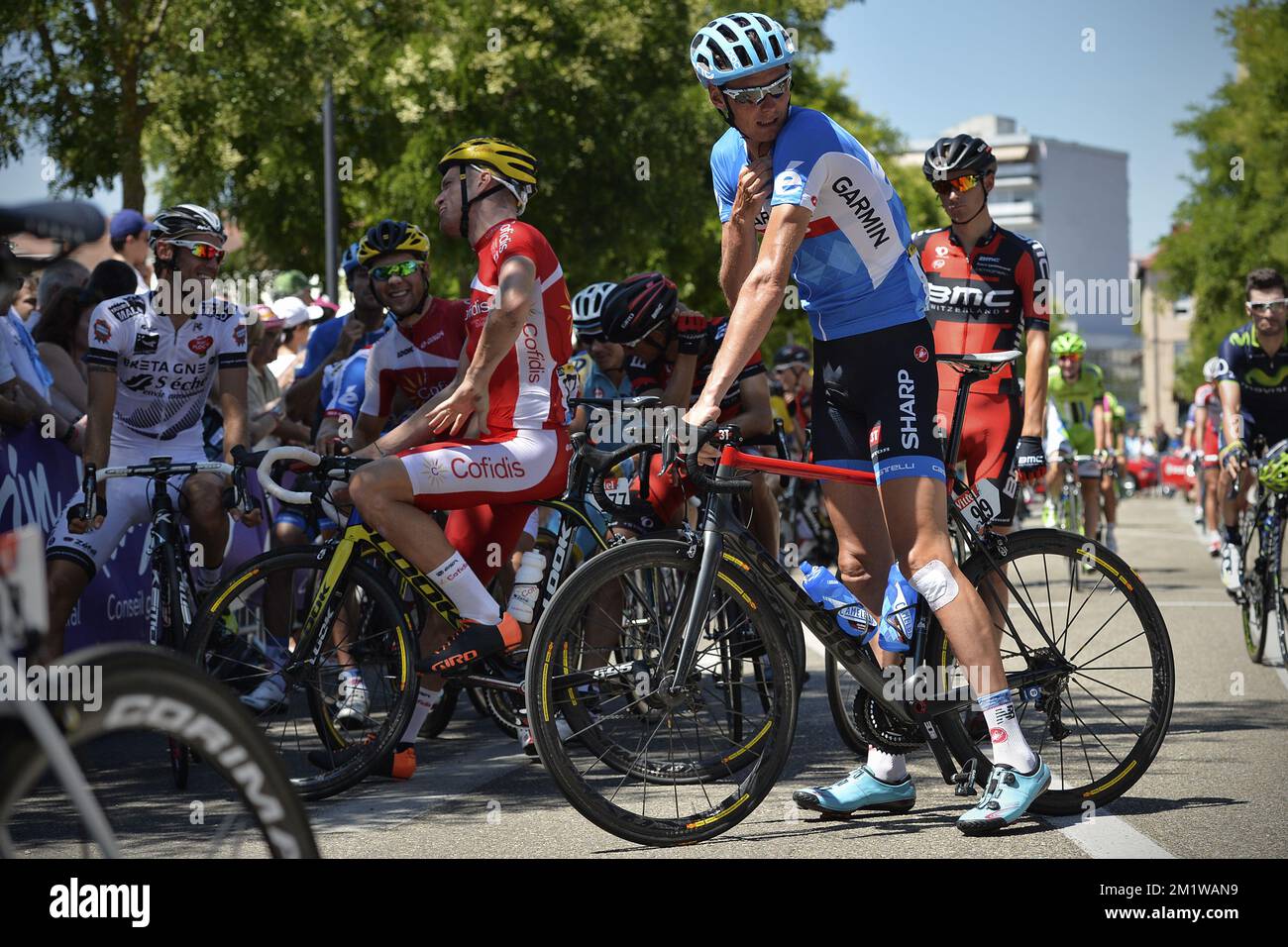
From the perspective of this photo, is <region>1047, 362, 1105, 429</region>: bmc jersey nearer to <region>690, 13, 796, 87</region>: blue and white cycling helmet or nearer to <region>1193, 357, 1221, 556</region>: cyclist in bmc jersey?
<region>1193, 357, 1221, 556</region>: cyclist in bmc jersey

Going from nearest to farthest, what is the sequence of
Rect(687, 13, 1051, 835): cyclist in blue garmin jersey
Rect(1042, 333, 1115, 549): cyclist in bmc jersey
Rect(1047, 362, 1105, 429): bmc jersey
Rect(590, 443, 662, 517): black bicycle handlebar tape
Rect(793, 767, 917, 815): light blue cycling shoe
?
Rect(687, 13, 1051, 835): cyclist in blue garmin jersey → Rect(793, 767, 917, 815): light blue cycling shoe → Rect(590, 443, 662, 517): black bicycle handlebar tape → Rect(1042, 333, 1115, 549): cyclist in bmc jersey → Rect(1047, 362, 1105, 429): bmc jersey

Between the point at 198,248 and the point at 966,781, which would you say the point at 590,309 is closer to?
the point at 198,248

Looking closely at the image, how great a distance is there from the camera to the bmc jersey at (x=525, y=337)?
5.86 metres

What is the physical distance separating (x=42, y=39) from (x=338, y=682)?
10242 millimetres

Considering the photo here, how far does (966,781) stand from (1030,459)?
2.00 meters

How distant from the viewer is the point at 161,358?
7.01m

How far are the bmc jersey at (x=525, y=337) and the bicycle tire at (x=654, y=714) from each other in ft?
4.16

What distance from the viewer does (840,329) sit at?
5.22 m

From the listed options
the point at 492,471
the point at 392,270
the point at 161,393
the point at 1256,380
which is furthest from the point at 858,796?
the point at 1256,380

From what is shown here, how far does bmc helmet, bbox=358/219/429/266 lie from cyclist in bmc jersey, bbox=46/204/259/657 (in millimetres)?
610

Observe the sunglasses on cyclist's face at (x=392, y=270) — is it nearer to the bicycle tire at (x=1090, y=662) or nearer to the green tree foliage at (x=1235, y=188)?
the bicycle tire at (x=1090, y=662)

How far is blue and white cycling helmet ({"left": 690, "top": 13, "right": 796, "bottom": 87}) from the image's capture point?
4.96 metres

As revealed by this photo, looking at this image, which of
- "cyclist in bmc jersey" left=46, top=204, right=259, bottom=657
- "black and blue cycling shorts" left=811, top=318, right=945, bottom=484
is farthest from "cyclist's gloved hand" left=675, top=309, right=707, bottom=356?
"black and blue cycling shorts" left=811, top=318, right=945, bottom=484
